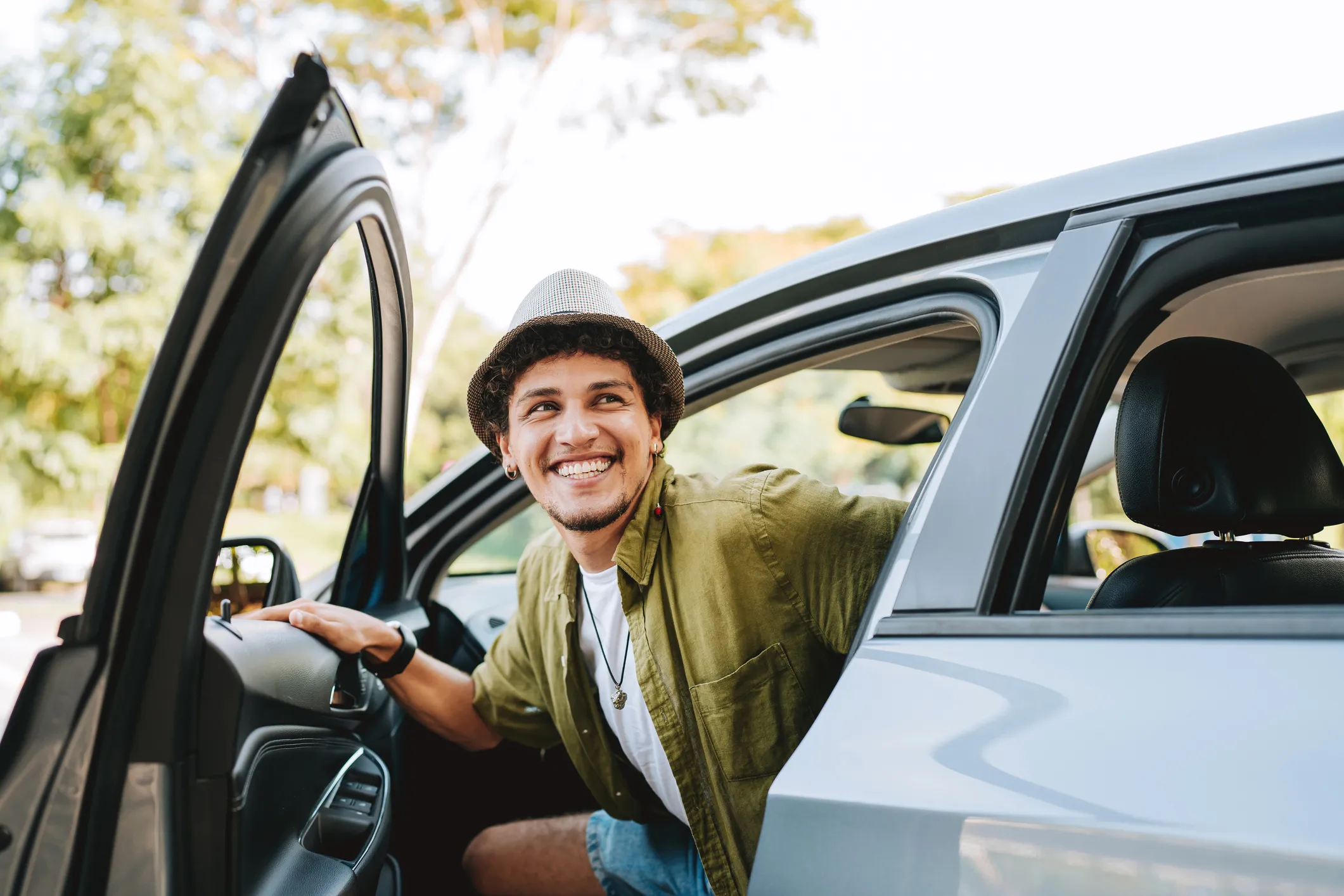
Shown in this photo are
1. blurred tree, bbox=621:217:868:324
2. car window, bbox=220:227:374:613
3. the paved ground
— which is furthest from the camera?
blurred tree, bbox=621:217:868:324

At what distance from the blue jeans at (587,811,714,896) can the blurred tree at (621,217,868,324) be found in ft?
48.7

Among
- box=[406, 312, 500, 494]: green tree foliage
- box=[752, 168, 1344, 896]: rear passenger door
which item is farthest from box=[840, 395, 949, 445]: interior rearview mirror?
box=[406, 312, 500, 494]: green tree foliage

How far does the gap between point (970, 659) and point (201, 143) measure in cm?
1077

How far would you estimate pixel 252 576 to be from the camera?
5.94 ft

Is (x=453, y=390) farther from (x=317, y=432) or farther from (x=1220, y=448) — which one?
(x=1220, y=448)

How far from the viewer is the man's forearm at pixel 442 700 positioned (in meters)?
2.02

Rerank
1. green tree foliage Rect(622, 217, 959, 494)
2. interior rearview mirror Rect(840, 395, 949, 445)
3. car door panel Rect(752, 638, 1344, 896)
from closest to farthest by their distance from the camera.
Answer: car door panel Rect(752, 638, 1344, 896) → interior rearview mirror Rect(840, 395, 949, 445) → green tree foliage Rect(622, 217, 959, 494)

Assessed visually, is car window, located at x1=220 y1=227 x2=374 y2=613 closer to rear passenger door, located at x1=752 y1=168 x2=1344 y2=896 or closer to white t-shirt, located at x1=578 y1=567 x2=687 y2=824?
white t-shirt, located at x1=578 y1=567 x2=687 y2=824

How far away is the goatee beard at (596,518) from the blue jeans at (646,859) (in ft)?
2.16

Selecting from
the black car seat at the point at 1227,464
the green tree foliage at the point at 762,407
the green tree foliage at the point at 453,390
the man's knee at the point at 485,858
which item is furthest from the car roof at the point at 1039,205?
the green tree foliage at the point at 453,390

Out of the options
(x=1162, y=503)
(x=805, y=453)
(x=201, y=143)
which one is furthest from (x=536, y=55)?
(x=1162, y=503)

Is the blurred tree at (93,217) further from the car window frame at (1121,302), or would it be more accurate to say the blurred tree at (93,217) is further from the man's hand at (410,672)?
the car window frame at (1121,302)

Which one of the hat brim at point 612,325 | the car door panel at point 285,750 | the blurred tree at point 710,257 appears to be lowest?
the car door panel at point 285,750

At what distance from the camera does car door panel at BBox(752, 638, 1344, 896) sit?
900 mm
